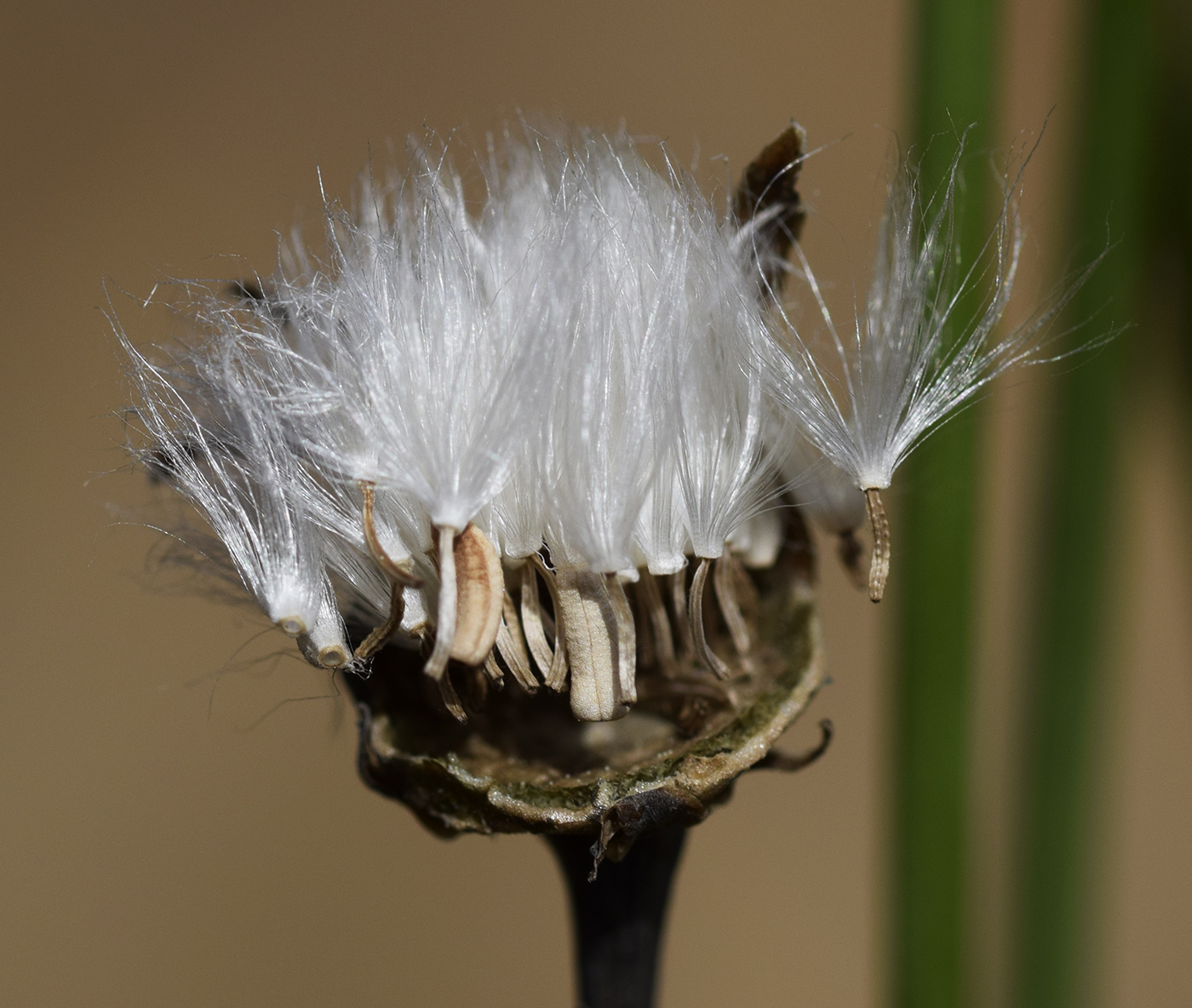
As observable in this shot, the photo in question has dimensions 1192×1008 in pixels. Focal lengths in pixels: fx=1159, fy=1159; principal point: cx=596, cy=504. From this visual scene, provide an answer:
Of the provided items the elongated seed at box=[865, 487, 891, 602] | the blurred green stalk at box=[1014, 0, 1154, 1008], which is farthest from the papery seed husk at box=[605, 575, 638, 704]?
the blurred green stalk at box=[1014, 0, 1154, 1008]

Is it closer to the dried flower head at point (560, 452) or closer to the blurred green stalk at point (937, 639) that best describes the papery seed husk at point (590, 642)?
the dried flower head at point (560, 452)

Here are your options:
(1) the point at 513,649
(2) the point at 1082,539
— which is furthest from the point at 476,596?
(2) the point at 1082,539

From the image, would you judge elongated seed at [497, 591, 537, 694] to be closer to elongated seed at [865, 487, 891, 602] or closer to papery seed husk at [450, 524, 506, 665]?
papery seed husk at [450, 524, 506, 665]

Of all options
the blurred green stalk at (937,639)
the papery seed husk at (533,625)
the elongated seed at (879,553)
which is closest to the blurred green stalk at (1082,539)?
the blurred green stalk at (937,639)

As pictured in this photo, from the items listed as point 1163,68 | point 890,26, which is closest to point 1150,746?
point 890,26

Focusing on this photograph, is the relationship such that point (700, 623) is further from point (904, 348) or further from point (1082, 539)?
point (1082, 539)
